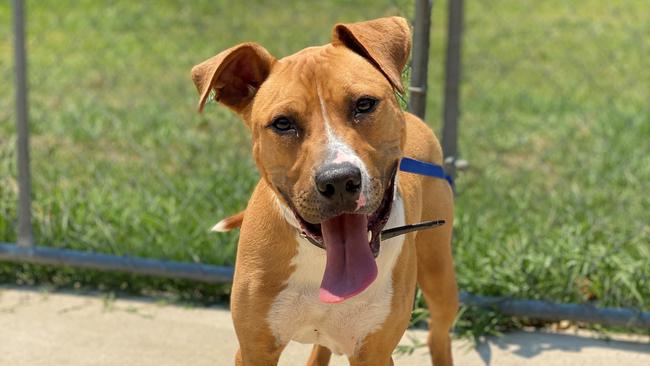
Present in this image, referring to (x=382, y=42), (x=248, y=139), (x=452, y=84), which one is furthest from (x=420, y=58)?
(x=248, y=139)

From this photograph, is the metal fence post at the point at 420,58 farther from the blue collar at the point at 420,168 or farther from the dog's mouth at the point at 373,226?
the dog's mouth at the point at 373,226

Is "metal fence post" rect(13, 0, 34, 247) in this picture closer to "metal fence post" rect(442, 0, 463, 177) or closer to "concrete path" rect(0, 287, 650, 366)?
"concrete path" rect(0, 287, 650, 366)

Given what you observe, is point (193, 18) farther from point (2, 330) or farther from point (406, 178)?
point (406, 178)

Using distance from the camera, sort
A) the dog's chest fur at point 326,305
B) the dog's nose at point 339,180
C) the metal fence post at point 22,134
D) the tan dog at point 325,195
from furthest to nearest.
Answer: the metal fence post at point 22,134 < the dog's chest fur at point 326,305 < the tan dog at point 325,195 < the dog's nose at point 339,180

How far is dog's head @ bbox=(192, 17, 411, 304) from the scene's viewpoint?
113 inches

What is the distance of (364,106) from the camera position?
2.99 meters

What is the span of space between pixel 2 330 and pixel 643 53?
6.01 metres

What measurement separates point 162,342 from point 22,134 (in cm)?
125

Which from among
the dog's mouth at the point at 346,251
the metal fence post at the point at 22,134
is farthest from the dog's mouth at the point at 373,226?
the metal fence post at the point at 22,134

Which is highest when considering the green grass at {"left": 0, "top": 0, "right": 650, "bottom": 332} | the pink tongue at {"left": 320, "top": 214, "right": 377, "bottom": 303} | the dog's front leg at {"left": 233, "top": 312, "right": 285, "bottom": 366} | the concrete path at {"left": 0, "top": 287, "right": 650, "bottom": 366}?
the pink tongue at {"left": 320, "top": 214, "right": 377, "bottom": 303}

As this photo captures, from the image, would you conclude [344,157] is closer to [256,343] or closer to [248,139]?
[256,343]

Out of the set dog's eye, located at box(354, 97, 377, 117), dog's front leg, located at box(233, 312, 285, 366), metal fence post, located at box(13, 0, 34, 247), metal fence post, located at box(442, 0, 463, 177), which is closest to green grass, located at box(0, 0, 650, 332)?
metal fence post, located at box(13, 0, 34, 247)

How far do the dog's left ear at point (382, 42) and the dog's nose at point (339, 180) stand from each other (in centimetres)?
42

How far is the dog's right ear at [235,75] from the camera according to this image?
10.2ft
